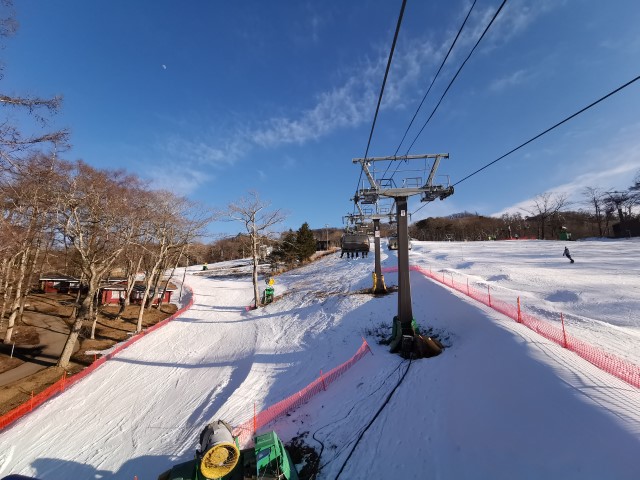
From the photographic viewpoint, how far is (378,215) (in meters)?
23.4

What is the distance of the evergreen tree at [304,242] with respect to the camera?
5278 cm

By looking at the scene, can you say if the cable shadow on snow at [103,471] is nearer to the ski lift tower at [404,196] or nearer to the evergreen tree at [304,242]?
the ski lift tower at [404,196]

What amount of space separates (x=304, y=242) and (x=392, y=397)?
44.8 m

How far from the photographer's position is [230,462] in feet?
21.0

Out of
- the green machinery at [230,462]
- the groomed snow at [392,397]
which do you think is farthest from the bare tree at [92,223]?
the green machinery at [230,462]

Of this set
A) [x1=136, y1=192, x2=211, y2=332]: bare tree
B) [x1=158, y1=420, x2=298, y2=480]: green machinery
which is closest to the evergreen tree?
[x1=136, y1=192, x2=211, y2=332]: bare tree

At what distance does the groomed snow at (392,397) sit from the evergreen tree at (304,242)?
30.7m

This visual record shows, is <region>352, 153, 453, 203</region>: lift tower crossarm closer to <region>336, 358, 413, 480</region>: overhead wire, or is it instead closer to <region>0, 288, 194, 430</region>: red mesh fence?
<region>336, 358, 413, 480</region>: overhead wire

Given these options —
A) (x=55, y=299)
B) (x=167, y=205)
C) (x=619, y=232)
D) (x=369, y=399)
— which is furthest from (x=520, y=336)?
(x=619, y=232)

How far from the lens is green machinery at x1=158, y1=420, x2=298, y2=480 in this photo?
6.25 m

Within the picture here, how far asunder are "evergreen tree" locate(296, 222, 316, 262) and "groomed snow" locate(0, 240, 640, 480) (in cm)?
3069

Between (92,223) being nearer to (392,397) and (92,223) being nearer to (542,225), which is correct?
(392,397)

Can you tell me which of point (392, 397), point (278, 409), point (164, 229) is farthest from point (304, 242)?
point (392, 397)

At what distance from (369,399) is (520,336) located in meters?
5.40
